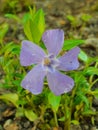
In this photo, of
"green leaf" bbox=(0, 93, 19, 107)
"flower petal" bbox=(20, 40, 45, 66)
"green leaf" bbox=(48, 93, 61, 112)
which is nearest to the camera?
"flower petal" bbox=(20, 40, 45, 66)

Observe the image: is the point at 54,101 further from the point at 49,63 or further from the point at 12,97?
the point at 12,97

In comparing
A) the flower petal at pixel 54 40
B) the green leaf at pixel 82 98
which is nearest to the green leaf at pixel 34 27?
the flower petal at pixel 54 40

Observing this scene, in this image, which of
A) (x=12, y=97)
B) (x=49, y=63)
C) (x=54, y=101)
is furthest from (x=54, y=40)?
(x=12, y=97)

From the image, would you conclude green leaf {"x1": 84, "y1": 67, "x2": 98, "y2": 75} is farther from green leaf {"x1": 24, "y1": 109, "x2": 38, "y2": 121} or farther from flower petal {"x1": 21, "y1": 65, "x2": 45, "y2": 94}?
green leaf {"x1": 24, "y1": 109, "x2": 38, "y2": 121}

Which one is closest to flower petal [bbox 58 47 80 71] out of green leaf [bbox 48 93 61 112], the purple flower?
the purple flower

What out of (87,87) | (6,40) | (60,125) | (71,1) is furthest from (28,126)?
(71,1)

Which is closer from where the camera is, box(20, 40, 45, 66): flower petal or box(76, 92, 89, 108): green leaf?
box(20, 40, 45, 66): flower petal

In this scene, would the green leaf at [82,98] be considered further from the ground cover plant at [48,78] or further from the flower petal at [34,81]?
the flower petal at [34,81]
